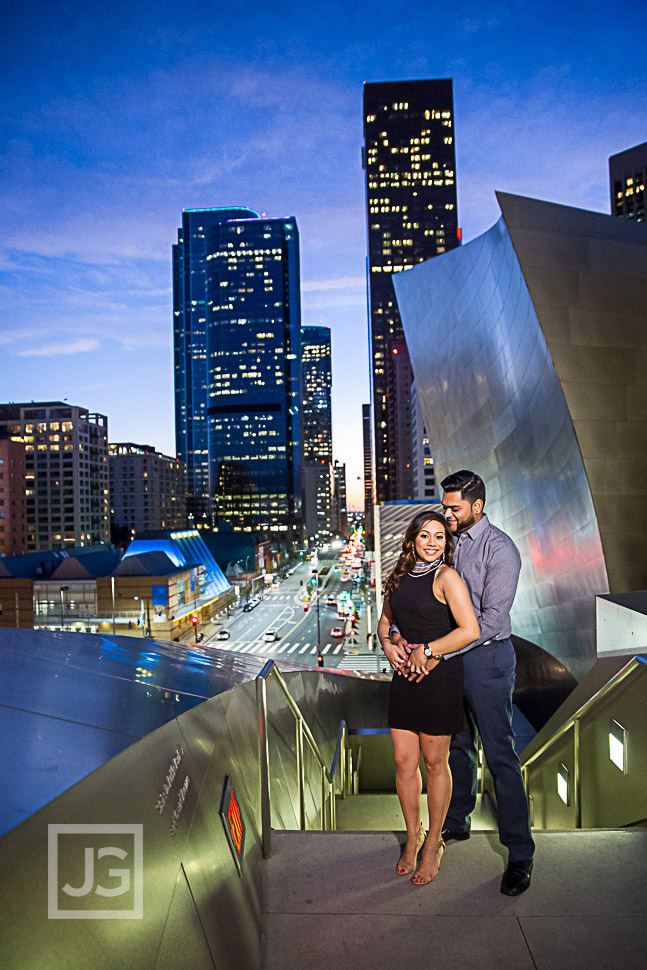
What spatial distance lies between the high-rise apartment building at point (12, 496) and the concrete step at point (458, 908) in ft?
351

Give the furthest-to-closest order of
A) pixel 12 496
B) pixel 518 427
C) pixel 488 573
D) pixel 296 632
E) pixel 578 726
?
pixel 12 496 → pixel 296 632 → pixel 518 427 → pixel 578 726 → pixel 488 573

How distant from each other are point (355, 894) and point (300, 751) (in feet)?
5.13

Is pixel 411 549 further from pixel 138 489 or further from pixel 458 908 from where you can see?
pixel 138 489

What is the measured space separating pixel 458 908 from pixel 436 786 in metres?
0.56

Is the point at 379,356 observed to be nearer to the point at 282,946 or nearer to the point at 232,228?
the point at 232,228

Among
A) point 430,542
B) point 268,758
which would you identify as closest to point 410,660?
point 430,542

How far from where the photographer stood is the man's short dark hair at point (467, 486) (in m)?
3.47

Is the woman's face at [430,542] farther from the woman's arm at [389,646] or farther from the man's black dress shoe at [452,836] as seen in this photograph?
the man's black dress shoe at [452,836]

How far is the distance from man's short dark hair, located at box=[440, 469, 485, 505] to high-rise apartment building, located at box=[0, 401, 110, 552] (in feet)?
358

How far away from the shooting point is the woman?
9.64 feet

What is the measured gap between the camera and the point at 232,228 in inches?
5960

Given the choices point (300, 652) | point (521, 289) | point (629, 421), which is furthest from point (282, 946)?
point (300, 652)

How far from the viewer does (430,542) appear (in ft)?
10.1

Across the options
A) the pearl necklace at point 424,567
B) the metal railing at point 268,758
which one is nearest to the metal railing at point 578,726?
the pearl necklace at point 424,567
